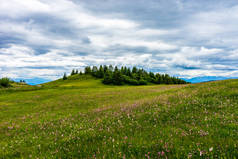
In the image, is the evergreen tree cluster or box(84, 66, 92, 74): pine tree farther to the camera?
box(84, 66, 92, 74): pine tree

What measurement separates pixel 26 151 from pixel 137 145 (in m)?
5.47

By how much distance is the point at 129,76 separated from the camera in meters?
134

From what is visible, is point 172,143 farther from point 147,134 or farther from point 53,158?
point 53,158

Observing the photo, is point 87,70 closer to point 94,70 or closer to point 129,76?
point 94,70

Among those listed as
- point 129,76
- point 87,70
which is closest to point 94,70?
point 87,70

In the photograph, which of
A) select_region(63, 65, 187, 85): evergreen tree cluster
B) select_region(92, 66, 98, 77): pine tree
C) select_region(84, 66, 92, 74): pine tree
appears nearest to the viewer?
select_region(63, 65, 187, 85): evergreen tree cluster

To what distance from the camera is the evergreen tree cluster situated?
11312 cm

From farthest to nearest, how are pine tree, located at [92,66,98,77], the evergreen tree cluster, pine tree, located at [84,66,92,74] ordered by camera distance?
1. pine tree, located at [84,66,92,74]
2. pine tree, located at [92,66,98,77]
3. the evergreen tree cluster

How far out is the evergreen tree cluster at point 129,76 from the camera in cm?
11312

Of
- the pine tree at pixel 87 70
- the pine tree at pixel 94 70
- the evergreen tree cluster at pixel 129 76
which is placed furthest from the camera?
the pine tree at pixel 87 70

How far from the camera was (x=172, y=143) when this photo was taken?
4.60 m

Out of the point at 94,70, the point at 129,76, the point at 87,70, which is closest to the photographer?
the point at 129,76

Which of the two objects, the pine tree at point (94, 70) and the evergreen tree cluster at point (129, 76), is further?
the pine tree at point (94, 70)

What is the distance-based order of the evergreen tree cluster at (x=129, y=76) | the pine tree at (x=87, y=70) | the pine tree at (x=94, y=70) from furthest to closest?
the pine tree at (x=87, y=70)
the pine tree at (x=94, y=70)
the evergreen tree cluster at (x=129, y=76)
